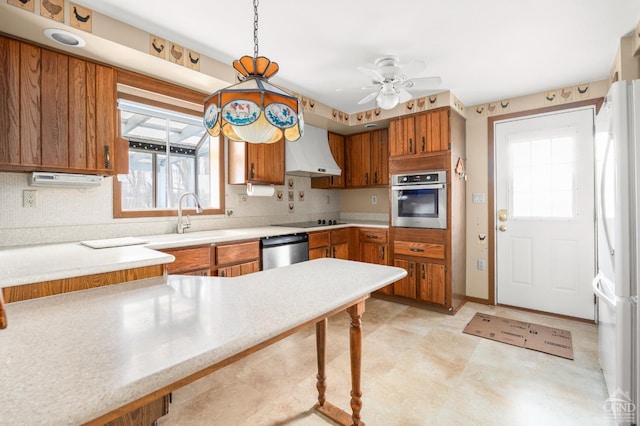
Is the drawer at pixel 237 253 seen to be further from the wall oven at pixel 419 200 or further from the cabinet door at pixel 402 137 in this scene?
the cabinet door at pixel 402 137

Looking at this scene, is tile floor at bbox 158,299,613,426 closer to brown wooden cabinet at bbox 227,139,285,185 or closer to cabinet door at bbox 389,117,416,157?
brown wooden cabinet at bbox 227,139,285,185

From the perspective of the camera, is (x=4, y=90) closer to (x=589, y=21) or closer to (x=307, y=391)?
(x=307, y=391)

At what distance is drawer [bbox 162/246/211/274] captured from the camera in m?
2.33

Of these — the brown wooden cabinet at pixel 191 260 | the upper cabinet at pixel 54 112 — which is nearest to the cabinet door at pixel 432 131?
the brown wooden cabinet at pixel 191 260

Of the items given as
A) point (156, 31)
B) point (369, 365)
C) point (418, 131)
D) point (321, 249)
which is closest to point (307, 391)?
point (369, 365)

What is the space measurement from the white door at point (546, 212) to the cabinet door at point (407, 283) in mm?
1057

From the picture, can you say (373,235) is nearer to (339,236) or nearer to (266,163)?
(339,236)

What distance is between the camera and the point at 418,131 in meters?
3.63

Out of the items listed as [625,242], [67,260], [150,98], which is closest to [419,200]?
[625,242]

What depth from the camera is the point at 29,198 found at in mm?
2193

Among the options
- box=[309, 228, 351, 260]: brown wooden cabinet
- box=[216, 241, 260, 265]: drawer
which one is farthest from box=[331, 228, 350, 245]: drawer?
box=[216, 241, 260, 265]: drawer

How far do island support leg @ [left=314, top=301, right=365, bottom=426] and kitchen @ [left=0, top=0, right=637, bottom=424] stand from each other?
1.93m

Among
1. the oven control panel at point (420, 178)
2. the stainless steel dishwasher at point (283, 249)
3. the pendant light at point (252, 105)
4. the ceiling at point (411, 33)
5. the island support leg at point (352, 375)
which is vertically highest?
the ceiling at point (411, 33)

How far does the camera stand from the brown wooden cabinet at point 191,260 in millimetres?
2336
